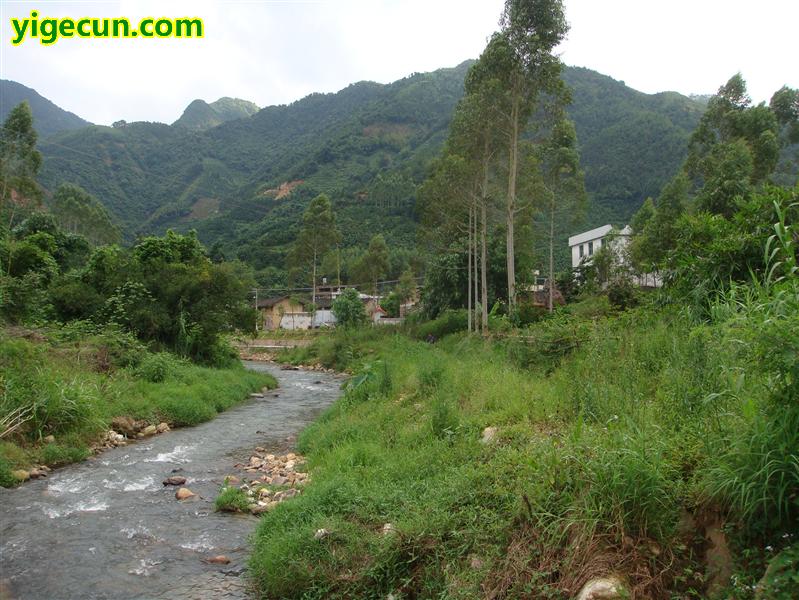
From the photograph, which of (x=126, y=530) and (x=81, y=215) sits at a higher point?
(x=81, y=215)

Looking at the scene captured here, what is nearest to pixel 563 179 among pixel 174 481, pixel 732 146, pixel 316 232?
pixel 732 146

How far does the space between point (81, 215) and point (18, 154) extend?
96.8 ft

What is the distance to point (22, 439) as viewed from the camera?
955 cm

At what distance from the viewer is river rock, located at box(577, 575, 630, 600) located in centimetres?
339

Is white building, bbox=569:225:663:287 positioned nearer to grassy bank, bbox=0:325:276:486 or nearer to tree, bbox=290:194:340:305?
tree, bbox=290:194:340:305

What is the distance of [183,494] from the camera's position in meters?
8.05

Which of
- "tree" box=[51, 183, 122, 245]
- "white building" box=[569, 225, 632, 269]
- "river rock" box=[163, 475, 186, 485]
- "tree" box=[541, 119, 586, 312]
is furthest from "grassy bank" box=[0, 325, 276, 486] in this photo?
"tree" box=[51, 183, 122, 245]

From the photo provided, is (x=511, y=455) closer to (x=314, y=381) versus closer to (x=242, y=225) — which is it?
(x=314, y=381)

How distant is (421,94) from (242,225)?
2780 inches

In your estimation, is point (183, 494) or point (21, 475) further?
point (21, 475)

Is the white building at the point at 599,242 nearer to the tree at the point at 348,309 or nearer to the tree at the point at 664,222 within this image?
the tree at the point at 664,222

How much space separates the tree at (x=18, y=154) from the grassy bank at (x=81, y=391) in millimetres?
25421

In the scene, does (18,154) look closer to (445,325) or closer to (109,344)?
(109,344)

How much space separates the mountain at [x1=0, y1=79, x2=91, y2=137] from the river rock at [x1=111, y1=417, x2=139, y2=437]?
16932 cm
